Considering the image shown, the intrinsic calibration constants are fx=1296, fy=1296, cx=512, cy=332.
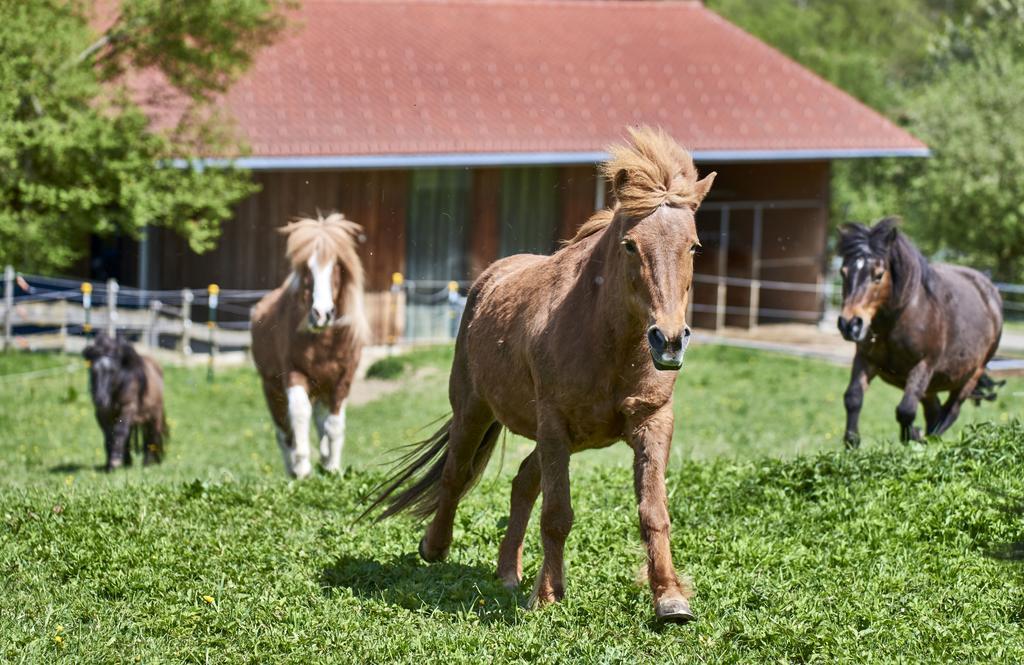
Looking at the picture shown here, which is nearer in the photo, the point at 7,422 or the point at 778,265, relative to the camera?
the point at 7,422

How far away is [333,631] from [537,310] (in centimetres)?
185

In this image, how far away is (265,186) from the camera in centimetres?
2405

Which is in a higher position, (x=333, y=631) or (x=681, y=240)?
(x=681, y=240)

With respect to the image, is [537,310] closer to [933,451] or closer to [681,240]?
[681,240]

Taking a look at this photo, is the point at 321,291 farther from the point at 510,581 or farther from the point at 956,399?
the point at 956,399

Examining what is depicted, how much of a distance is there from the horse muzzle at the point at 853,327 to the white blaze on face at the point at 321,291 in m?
4.44

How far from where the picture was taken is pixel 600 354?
19.8ft

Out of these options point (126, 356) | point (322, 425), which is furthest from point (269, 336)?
point (126, 356)

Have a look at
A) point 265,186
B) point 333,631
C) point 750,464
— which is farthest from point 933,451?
point 265,186

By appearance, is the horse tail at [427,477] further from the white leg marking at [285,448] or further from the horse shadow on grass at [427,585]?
the white leg marking at [285,448]

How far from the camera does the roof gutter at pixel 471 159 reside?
2222cm

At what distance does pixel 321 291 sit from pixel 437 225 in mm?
14501

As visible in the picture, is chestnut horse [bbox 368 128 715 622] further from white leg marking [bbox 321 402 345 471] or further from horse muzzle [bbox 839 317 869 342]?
white leg marking [bbox 321 402 345 471]

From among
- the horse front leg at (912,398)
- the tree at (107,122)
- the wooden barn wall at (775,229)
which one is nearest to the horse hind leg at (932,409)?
the horse front leg at (912,398)
